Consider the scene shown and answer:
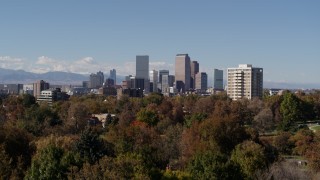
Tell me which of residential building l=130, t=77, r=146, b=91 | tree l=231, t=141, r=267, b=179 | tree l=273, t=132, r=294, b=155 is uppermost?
residential building l=130, t=77, r=146, b=91

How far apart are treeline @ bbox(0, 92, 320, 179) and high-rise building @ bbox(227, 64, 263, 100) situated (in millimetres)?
43029

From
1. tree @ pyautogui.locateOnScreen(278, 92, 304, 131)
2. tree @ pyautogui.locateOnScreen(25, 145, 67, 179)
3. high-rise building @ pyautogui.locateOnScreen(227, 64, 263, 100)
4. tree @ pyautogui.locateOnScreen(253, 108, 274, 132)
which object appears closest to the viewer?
tree @ pyautogui.locateOnScreen(25, 145, 67, 179)

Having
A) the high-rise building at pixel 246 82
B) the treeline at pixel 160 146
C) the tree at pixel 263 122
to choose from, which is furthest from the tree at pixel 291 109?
the high-rise building at pixel 246 82

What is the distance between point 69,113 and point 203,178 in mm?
36476

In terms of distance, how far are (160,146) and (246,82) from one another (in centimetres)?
8161

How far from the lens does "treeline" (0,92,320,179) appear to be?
72.2 ft

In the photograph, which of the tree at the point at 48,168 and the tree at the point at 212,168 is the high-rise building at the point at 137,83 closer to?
the tree at the point at 48,168

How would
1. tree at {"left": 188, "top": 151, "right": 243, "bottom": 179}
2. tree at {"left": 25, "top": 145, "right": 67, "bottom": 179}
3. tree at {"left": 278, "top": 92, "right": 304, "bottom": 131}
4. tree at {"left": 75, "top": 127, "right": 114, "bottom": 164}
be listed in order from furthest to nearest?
tree at {"left": 278, "top": 92, "right": 304, "bottom": 131} → tree at {"left": 75, "top": 127, "right": 114, "bottom": 164} → tree at {"left": 188, "top": 151, "right": 243, "bottom": 179} → tree at {"left": 25, "top": 145, "right": 67, "bottom": 179}

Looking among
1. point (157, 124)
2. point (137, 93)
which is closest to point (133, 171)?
point (157, 124)

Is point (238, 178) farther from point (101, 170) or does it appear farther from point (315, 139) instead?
point (315, 139)

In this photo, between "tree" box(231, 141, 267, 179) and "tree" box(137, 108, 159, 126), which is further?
"tree" box(137, 108, 159, 126)

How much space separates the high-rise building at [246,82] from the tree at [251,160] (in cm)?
8384

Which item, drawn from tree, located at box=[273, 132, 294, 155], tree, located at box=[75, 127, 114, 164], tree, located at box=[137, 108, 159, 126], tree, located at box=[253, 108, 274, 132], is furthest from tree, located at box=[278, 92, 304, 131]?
tree, located at box=[75, 127, 114, 164]

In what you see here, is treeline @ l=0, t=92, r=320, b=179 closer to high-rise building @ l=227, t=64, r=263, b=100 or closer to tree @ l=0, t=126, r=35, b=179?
tree @ l=0, t=126, r=35, b=179
